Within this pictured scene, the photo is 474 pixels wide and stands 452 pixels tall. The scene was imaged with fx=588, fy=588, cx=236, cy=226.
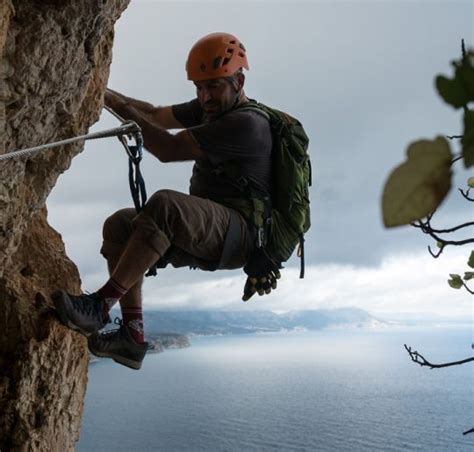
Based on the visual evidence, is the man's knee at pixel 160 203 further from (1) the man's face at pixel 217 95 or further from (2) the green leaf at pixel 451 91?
(2) the green leaf at pixel 451 91

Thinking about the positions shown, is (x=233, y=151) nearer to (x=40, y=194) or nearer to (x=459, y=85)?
(x=40, y=194)

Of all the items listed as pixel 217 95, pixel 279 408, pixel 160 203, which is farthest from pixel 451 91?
pixel 279 408

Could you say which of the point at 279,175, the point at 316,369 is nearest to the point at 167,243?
the point at 279,175

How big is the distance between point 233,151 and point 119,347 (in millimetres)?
1654

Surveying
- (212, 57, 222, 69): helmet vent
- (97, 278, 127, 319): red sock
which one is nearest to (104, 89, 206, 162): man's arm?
(212, 57, 222, 69): helmet vent

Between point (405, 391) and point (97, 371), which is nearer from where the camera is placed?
point (405, 391)

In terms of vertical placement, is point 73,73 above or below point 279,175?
above

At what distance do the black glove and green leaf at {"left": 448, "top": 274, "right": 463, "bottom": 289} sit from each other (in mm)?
1257

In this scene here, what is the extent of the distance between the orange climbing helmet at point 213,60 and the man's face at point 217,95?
5cm

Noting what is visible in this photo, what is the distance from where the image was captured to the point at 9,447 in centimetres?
432

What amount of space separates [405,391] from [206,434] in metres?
41.4

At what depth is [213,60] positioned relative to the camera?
14.9ft

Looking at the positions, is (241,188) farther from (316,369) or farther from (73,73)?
(316,369)

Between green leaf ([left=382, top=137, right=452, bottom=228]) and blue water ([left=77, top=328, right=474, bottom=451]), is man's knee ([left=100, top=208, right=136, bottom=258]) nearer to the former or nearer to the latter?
green leaf ([left=382, top=137, right=452, bottom=228])
